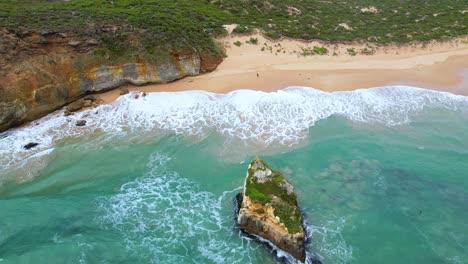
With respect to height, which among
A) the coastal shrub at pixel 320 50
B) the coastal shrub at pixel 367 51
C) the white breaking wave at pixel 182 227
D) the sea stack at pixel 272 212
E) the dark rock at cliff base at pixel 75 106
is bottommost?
the white breaking wave at pixel 182 227

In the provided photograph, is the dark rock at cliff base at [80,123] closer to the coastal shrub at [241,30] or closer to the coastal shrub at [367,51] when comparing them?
the coastal shrub at [241,30]

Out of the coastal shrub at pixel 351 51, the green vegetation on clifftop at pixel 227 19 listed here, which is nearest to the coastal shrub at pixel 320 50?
the green vegetation on clifftop at pixel 227 19

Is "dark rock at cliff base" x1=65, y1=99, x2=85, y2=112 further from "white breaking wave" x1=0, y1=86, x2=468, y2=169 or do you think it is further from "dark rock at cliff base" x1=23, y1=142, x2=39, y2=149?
"dark rock at cliff base" x1=23, y1=142, x2=39, y2=149

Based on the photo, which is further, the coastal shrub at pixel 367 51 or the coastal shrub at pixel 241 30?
the coastal shrub at pixel 241 30

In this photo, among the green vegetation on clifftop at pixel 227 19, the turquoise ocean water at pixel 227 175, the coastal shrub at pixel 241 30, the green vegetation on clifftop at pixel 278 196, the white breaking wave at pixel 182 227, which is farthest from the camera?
the coastal shrub at pixel 241 30

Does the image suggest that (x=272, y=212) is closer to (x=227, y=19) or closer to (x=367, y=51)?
(x=367, y=51)

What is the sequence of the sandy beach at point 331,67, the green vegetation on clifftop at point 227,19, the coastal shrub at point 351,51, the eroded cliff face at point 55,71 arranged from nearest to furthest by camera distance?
the eroded cliff face at point 55,71 → the green vegetation on clifftop at point 227,19 → the sandy beach at point 331,67 → the coastal shrub at point 351,51

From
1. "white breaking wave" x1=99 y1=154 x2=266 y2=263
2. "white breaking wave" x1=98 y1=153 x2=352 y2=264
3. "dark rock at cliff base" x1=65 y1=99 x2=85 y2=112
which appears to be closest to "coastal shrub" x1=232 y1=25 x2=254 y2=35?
"dark rock at cliff base" x1=65 y1=99 x2=85 y2=112
